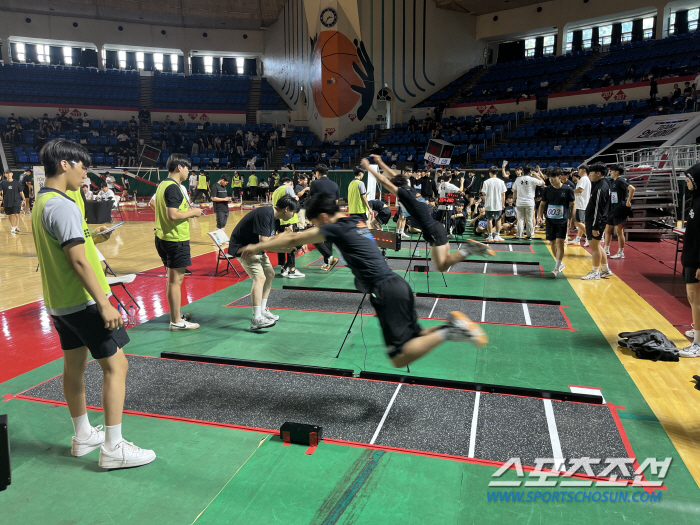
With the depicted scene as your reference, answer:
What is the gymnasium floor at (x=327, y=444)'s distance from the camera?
2766 millimetres

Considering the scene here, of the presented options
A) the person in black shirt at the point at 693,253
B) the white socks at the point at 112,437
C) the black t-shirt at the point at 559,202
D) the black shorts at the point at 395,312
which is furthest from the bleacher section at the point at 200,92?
the white socks at the point at 112,437

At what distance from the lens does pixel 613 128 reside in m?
21.9

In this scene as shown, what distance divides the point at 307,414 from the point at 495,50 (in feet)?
118

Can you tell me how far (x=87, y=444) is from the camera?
3332 mm

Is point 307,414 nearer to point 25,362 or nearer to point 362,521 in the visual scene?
point 362,521

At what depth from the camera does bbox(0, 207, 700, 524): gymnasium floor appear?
2766mm

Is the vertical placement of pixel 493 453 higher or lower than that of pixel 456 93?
lower

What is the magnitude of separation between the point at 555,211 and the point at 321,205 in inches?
245

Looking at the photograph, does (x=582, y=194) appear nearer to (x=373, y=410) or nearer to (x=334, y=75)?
(x=373, y=410)

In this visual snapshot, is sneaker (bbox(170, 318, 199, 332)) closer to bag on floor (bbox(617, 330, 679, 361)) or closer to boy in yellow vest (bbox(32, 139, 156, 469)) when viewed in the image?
boy in yellow vest (bbox(32, 139, 156, 469))

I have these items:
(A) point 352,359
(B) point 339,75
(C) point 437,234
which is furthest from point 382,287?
(B) point 339,75

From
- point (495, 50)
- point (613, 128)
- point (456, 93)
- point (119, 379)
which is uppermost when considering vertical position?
point (495, 50)

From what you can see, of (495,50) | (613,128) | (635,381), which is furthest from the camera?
(495,50)

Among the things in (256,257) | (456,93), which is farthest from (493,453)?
(456,93)
